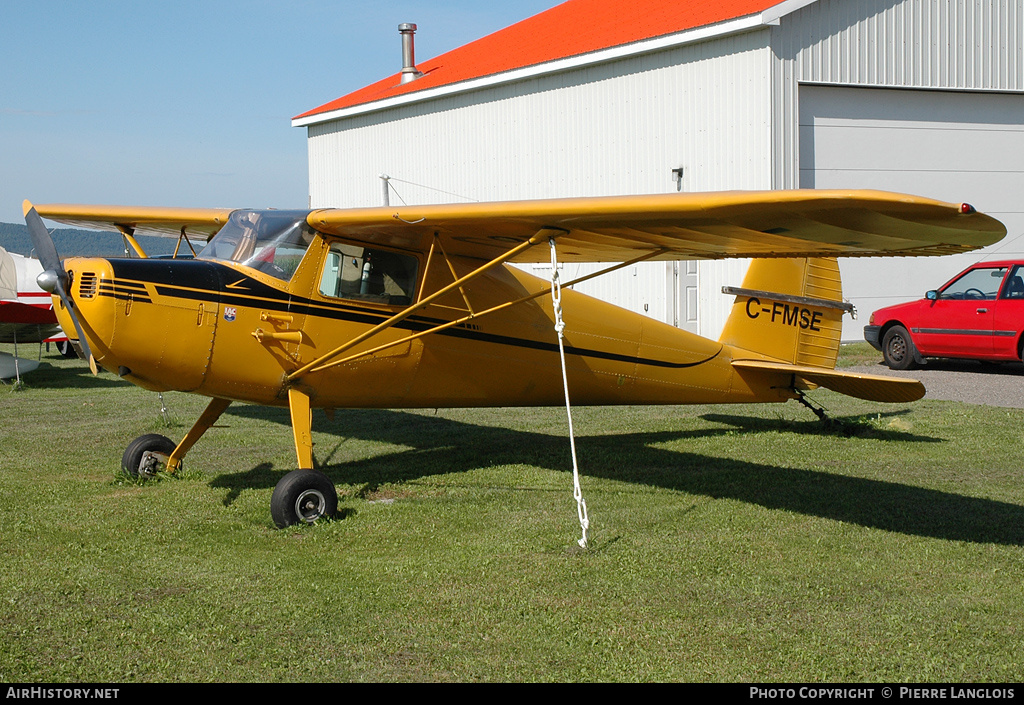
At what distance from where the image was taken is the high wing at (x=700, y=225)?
4637mm

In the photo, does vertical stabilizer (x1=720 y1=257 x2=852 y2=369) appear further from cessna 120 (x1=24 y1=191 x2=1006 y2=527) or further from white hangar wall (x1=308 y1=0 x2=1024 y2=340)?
white hangar wall (x1=308 y1=0 x2=1024 y2=340)

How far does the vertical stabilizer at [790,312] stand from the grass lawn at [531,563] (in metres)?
0.95

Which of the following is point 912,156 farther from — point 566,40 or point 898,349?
point 566,40

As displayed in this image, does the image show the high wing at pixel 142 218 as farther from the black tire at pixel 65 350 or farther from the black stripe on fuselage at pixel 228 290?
the black tire at pixel 65 350

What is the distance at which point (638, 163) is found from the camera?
18781 millimetres

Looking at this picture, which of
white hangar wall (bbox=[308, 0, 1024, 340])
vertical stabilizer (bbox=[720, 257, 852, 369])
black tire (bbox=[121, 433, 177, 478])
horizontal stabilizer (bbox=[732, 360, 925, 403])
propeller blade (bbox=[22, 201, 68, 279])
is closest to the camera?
propeller blade (bbox=[22, 201, 68, 279])

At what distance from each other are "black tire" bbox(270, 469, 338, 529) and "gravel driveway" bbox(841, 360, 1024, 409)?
9172mm

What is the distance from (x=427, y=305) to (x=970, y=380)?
1086 cm

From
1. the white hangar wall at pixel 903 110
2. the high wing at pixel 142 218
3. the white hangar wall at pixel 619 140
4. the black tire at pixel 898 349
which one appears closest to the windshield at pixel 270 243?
the high wing at pixel 142 218

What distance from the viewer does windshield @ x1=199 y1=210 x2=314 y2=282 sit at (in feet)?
22.0

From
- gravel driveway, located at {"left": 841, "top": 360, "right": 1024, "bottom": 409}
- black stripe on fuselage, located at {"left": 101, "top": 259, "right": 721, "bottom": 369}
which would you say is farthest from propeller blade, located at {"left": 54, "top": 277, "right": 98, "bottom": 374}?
gravel driveway, located at {"left": 841, "top": 360, "right": 1024, "bottom": 409}

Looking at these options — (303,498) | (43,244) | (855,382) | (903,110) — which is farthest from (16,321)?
(903,110)

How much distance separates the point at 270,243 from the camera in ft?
22.1

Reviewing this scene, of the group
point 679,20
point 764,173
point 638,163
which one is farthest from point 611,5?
point 764,173
